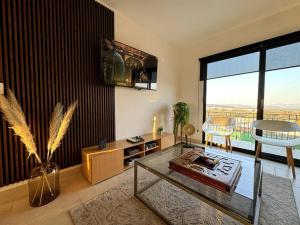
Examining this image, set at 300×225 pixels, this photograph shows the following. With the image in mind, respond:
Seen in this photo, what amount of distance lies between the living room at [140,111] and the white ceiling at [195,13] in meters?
0.02

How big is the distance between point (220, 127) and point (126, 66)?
8.61 feet

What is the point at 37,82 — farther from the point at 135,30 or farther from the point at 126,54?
the point at 135,30

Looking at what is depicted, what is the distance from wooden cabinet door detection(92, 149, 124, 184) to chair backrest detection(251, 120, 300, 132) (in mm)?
2515

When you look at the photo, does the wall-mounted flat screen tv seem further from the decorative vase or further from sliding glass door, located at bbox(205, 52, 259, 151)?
sliding glass door, located at bbox(205, 52, 259, 151)

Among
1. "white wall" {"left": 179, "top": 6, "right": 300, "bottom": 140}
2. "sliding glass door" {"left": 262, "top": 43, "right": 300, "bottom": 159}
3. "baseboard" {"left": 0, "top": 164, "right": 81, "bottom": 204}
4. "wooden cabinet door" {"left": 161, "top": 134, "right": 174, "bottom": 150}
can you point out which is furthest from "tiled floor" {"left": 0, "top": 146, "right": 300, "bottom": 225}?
"white wall" {"left": 179, "top": 6, "right": 300, "bottom": 140}

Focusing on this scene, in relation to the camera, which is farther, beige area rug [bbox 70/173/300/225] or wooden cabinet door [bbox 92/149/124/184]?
wooden cabinet door [bbox 92/149/124/184]

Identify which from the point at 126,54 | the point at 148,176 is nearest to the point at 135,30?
the point at 126,54

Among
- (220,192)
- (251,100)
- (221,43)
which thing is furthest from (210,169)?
(221,43)

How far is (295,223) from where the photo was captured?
1.19 metres

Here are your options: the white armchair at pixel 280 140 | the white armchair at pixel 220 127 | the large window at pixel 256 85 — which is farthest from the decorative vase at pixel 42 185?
the large window at pixel 256 85

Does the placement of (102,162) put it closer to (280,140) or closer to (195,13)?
(280,140)

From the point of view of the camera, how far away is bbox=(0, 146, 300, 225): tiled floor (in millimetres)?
1223

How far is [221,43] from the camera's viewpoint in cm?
309

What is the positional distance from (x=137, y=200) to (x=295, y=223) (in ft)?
4.79
